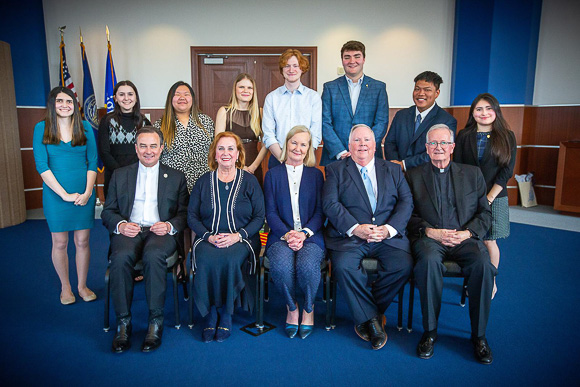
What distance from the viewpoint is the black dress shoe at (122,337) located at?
2.50 meters

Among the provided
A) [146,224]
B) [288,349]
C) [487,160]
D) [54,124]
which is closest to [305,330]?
[288,349]

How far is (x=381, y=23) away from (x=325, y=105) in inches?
168

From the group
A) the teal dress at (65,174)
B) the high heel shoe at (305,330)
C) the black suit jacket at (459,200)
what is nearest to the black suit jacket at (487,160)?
the black suit jacket at (459,200)

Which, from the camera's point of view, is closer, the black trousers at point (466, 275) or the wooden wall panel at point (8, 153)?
the black trousers at point (466, 275)

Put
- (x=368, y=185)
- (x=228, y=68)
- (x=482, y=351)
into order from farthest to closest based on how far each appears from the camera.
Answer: (x=228, y=68) → (x=368, y=185) → (x=482, y=351)

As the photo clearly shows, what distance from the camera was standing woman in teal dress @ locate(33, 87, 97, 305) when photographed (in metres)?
3.00

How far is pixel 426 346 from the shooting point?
8.11ft

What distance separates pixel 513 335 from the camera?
8.82ft

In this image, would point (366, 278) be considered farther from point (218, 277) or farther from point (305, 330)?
point (218, 277)

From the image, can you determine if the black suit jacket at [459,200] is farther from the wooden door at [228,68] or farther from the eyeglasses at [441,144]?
the wooden door at [228,68]

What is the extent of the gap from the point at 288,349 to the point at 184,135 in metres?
1.86

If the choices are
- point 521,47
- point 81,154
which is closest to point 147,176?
point 81,154

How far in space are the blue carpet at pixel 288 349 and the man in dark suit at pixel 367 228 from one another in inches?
10.5

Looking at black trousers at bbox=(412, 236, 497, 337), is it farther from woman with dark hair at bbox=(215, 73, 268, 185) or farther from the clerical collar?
woman with dark hair at bbox=(215, 73, 268, 185)
